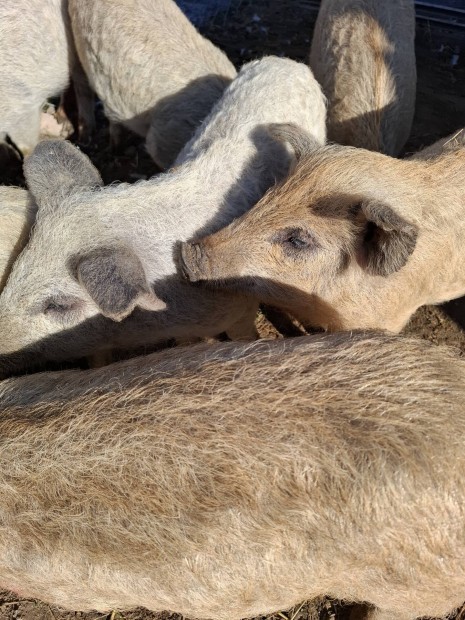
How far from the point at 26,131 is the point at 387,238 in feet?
14.4

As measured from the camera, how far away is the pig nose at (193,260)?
3.96m

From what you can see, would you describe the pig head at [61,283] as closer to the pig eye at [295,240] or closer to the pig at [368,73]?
the pig eye at [295,240]

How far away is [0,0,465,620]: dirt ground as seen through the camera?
14.1ft

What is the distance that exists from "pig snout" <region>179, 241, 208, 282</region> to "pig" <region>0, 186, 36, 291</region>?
1246 millimetres

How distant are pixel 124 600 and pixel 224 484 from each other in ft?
3.16

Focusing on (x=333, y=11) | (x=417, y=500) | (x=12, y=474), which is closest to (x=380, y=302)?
(x=417, y=500)

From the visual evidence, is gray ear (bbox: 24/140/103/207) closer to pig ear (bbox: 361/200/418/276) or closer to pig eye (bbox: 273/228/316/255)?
pig eye (bbox: 273/228/316/255)

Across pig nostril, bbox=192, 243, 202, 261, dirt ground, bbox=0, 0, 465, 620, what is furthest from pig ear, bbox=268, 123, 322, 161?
dirt ground, bbox=0, 0, 465, 620

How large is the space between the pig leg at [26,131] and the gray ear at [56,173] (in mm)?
1825

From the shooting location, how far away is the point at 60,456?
108 inches

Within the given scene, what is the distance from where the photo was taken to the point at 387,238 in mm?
3438

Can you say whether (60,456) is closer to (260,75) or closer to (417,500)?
(417,500)

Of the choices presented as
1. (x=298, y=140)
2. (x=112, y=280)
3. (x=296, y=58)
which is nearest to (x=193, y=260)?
(x=112, y=280)

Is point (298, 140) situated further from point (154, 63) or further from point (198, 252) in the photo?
point (154, 63)
